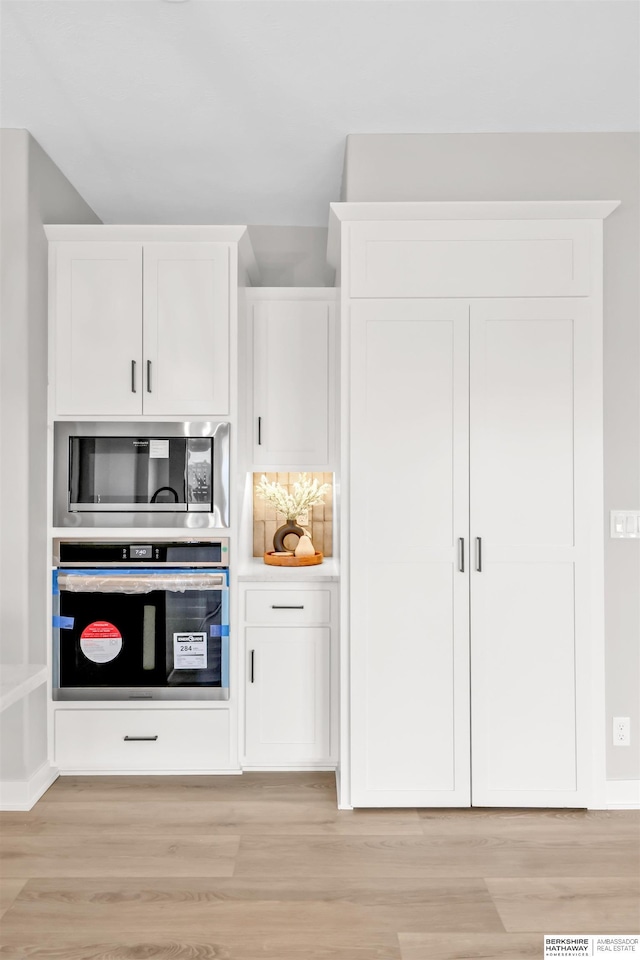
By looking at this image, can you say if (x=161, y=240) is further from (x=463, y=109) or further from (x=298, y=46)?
(x=463, y=109)

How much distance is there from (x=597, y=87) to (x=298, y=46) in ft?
3.69

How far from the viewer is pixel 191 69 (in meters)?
2.34

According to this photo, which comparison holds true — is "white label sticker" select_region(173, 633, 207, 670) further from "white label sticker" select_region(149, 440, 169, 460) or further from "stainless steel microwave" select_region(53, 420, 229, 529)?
"white label sticker" select_region(149, 440, 169, 460)

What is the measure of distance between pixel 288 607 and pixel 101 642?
846mm

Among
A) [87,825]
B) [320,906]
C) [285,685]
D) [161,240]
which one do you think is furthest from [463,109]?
[87,825]

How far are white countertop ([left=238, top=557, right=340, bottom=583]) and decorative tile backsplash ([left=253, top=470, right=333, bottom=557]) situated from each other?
341 millimetres

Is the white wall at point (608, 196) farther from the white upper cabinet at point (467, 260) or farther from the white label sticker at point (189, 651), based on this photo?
the white label sticker at point (189, 651)

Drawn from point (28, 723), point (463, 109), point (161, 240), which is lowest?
point (28, 723)

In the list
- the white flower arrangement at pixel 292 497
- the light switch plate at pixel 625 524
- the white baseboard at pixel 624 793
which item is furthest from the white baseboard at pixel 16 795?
the light switch plate at pixel 625 524

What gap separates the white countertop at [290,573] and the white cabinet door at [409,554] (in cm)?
41

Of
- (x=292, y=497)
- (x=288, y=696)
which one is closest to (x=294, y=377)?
(x=292, y=497)

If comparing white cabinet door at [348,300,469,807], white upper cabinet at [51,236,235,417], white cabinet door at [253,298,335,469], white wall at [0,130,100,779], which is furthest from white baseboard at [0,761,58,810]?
white cabinet door at [253,298,335,469]

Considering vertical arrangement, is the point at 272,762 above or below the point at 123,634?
below

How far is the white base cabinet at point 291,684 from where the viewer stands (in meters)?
3.00
